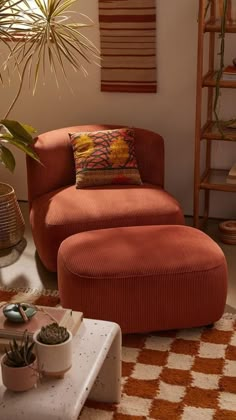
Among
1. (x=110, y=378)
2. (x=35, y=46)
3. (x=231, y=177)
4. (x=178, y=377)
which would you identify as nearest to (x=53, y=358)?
(x=110, y=378)

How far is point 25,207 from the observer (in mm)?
4918

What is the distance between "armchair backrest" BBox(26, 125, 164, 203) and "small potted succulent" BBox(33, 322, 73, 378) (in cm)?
185

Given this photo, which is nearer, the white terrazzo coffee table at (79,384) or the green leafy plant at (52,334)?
the white terrazzo coffee table at (79,384)

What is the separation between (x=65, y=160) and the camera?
423 cm

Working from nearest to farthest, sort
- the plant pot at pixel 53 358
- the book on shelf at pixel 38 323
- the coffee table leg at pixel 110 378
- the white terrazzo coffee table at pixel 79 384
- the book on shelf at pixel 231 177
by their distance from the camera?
the white terrazzo coffee table at pixel 79 384 < the plant pot at pixel 53 358 < the book on shelf at pixel 38 323 < the coffee table leg at pixel 110 378 < the book on shelf at pixel 231 177

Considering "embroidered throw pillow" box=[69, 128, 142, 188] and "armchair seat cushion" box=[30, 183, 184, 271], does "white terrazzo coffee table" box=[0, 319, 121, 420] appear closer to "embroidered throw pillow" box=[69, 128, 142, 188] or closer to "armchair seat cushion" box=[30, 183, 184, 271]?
"armchair seat cushion" box=[30, 183, 184, 271]

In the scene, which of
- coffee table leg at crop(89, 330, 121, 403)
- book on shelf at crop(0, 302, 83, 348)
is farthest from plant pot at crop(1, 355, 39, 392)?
coffee table leg at crop(89, 330, 121, 403)

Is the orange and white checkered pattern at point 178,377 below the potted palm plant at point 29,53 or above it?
below

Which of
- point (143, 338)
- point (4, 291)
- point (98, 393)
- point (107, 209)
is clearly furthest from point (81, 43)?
point (98, 393)

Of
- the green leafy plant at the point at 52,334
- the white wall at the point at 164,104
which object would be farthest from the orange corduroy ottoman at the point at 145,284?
the white wall at the point at 164,104

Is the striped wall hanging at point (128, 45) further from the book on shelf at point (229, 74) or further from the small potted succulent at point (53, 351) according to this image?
the small potted succulent at point (53, 351)

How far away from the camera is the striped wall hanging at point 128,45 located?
4348 millimetres

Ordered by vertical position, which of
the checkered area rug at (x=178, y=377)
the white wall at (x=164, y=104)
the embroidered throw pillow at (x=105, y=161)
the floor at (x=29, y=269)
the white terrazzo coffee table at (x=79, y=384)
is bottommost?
the checkered area rug at (x=178, y=377)

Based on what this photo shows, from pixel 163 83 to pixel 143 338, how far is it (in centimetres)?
180
